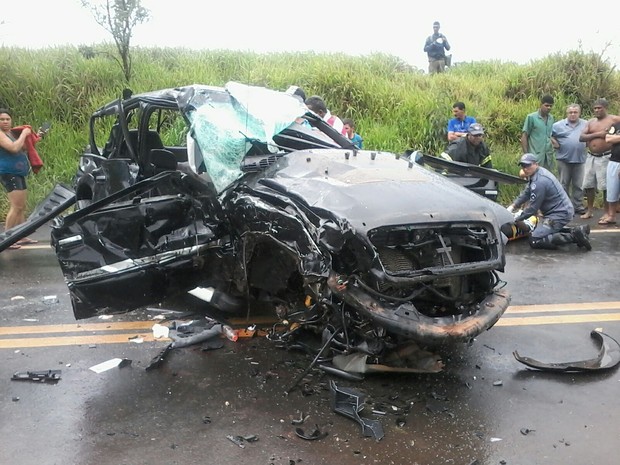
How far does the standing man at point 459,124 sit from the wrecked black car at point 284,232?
4957 mm

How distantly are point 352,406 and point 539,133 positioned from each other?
8.18 m

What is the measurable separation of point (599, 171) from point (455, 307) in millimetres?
6917

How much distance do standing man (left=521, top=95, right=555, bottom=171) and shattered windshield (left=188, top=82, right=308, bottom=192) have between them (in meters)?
6.37

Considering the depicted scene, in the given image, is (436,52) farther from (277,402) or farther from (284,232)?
(277,402)

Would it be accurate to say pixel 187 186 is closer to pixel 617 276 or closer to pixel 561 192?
pixel 617 276

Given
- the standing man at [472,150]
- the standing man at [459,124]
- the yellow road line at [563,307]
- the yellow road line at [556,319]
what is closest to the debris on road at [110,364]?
the yellow road line at [556,319]

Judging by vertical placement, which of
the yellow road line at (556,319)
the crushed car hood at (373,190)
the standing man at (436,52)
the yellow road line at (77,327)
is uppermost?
the standing man at (436,52)

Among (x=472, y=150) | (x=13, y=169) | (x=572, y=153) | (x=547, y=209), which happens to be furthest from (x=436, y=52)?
(x=13, y=169)

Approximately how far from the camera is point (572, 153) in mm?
9750

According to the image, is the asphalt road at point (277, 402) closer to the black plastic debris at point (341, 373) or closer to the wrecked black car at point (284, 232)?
the black plastic debris at point (341, 373)

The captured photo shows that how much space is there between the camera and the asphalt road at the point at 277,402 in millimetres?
3193

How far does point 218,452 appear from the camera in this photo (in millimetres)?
3188

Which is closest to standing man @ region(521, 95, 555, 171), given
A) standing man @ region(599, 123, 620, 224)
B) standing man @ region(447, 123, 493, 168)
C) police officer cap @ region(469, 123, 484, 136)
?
standing man @ region(599, 123, 620, 224)

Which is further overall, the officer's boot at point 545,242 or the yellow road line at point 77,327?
the officer's boot at point 545,242
